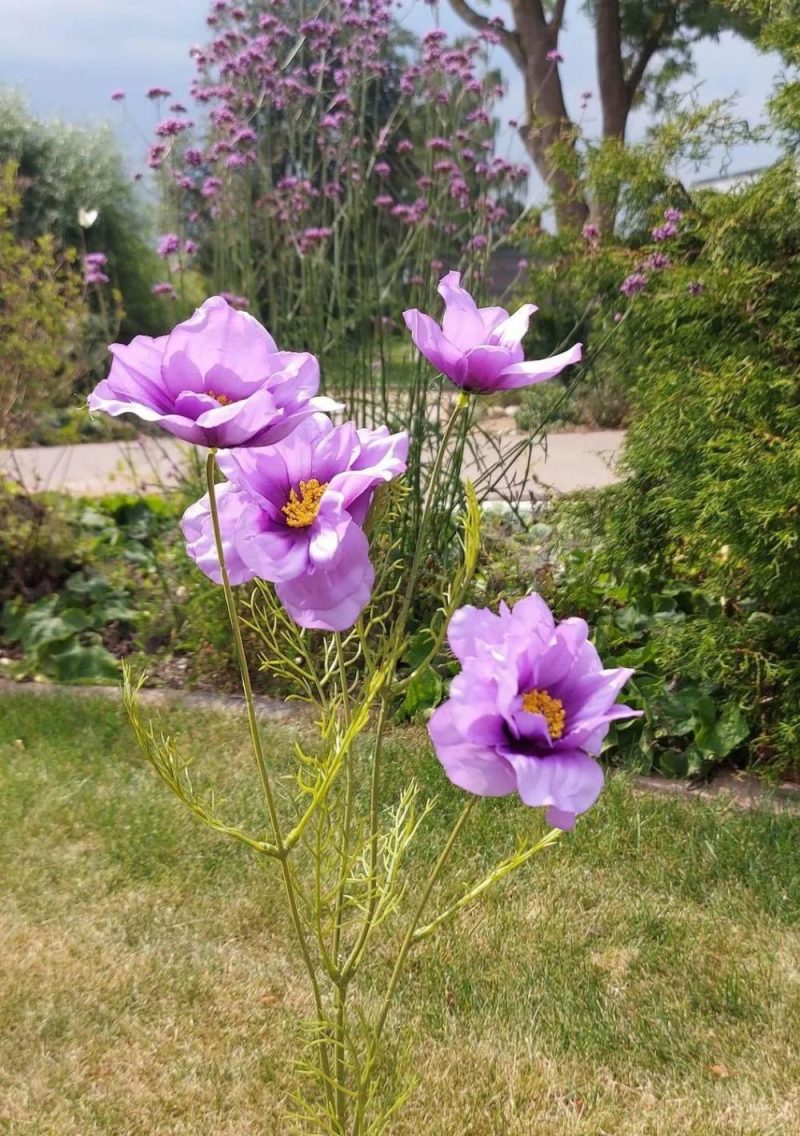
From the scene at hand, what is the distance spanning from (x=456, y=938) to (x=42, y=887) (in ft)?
3.20

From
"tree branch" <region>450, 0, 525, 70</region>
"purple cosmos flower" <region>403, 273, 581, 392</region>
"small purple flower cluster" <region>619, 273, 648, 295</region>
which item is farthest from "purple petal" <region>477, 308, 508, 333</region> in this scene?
"tree branch" <region>450, 0, 525, 70</region>

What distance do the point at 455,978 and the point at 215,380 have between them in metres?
1.53

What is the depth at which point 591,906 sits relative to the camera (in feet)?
8.31

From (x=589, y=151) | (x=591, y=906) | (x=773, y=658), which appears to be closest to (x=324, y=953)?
(x=591, y=906)

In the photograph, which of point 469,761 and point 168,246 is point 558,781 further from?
point 168,246

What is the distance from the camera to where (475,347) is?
48.2 inches

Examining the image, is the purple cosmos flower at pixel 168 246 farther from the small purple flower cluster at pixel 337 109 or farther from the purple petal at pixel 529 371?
the purple petal at pixel 529 371

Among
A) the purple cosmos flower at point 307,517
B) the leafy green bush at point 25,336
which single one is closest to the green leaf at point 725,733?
the purple cosmos flower at point 307,517

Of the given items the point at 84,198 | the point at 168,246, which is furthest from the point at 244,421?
the point at 84,198

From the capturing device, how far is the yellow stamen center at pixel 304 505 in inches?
45.1

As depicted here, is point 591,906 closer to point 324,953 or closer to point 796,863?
point 796,863

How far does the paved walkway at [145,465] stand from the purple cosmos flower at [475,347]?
5.15 meters

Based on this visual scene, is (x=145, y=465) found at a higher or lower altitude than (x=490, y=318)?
lower

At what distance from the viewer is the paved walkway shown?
22.8 feet
